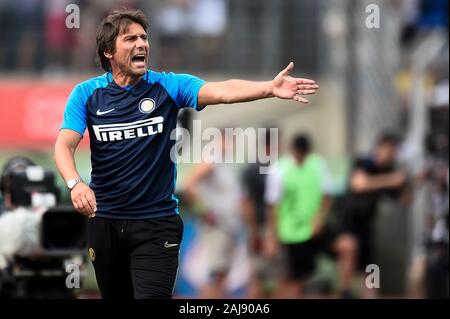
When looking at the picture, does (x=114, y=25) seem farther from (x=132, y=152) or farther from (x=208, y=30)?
(x=208, y=30)

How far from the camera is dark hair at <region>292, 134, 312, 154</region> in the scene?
44.7 feet

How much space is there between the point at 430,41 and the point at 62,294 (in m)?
10.1

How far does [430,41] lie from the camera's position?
17453mm

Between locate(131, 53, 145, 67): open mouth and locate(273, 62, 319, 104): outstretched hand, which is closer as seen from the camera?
locate(273, 62, 319, 104): outstretched hand

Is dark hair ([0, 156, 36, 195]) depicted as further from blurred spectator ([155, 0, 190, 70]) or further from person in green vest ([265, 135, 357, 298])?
blurred spectator ([155, 0, 190, 70])

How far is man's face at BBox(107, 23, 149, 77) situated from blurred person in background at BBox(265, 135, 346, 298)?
684 cm

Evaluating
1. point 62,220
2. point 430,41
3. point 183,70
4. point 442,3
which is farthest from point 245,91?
point 183,70

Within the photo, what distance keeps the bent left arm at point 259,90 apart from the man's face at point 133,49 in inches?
14.8

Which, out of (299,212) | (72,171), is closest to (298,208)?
(299,212)

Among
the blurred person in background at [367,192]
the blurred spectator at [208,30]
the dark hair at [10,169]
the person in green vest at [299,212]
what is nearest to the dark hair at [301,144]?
the person in green vest at [299,212]

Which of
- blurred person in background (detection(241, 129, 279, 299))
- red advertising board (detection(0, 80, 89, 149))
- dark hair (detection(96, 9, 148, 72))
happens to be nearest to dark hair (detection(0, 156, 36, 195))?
dark hair (detection(96, 9, 148, 72))

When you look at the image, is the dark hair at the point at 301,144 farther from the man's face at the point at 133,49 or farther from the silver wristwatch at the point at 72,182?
the silver wristwatch at the point at 72,182

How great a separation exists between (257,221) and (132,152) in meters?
8.32

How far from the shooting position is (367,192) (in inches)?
542
